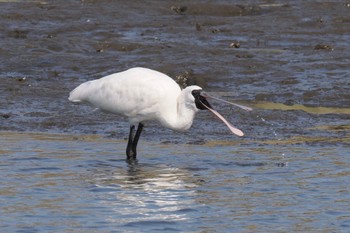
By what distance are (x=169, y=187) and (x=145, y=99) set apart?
1523mm

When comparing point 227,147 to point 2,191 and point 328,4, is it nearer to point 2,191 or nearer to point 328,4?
point 2,191

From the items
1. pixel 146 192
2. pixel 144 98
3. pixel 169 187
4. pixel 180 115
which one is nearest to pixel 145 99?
pixel 144 98

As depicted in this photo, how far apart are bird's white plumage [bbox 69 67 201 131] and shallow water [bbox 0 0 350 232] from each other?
401mm

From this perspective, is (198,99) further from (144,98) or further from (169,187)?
(169,187)

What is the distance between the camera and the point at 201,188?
344 inches

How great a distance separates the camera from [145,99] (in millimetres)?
10062

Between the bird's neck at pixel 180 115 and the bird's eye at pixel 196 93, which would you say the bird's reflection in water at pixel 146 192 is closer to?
the bird's neck at pixel 180 115

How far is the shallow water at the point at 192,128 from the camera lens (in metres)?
7.93

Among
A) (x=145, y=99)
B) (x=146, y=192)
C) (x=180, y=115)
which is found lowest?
(x=146, y=192)

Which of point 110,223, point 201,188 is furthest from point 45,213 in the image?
point 201,188

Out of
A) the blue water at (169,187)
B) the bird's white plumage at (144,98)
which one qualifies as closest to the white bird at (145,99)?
the bird's white plumage at (144,98)

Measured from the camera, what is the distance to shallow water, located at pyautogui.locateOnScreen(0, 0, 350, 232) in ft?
26.0

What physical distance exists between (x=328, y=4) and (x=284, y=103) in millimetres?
7466

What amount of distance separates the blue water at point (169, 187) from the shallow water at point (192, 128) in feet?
0.05
